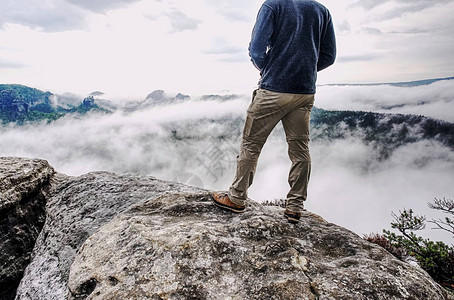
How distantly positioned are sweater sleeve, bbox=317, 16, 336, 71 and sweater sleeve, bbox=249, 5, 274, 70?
1141 mm

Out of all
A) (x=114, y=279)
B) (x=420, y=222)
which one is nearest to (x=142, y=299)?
(x=114, y=279)

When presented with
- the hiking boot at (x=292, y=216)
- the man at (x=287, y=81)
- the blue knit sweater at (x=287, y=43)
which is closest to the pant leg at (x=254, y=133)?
the man at (x=287, y=81)

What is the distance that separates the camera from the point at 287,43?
411 centimetres

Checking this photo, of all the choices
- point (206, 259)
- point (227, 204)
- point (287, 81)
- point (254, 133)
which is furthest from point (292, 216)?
point (287, 81)

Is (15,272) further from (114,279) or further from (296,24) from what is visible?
(296,24)

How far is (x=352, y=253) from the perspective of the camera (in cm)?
384

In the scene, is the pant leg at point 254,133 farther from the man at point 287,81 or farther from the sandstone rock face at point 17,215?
the sandstone rock face at point 17,215

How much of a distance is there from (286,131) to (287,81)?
0.89 m

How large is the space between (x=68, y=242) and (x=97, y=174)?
2.27 metres

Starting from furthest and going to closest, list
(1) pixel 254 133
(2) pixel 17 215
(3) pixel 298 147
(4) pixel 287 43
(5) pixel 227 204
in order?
(2) pixel 17 215 < (5) pixel 227 204 < (3) pixel 298 147 < (1) pixel 254 133 < (4) pixel 287 43

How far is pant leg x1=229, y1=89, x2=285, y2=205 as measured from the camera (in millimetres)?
4207

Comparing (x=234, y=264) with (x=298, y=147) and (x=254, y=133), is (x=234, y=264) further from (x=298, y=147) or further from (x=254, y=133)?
(x=298, y=147)

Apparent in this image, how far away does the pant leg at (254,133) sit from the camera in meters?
4.21

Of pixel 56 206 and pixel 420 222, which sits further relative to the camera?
pixel 420 222
